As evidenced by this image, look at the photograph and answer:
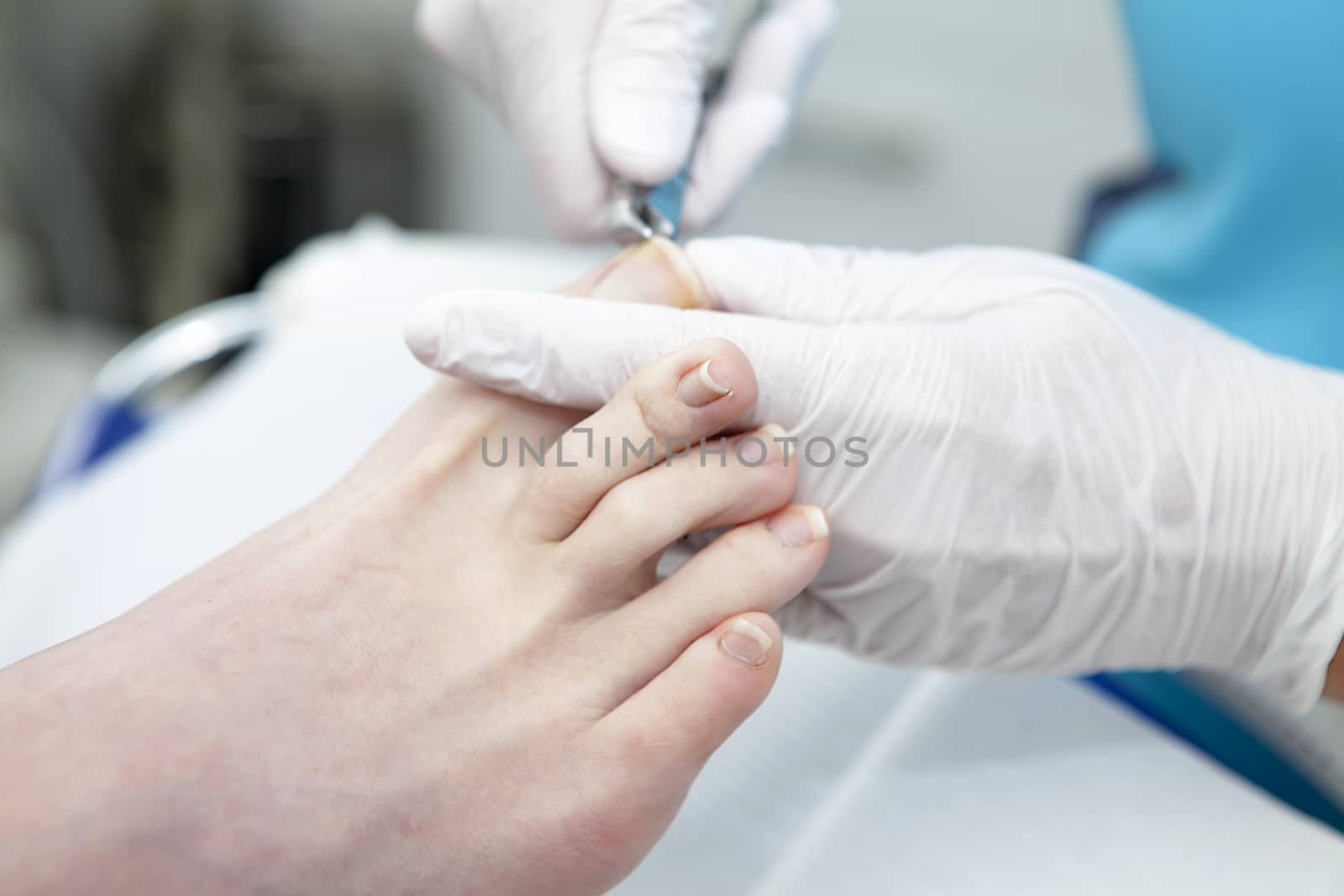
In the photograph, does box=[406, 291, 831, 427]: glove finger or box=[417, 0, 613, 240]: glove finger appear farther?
box=[417, 0, 613, 240]: glove finger

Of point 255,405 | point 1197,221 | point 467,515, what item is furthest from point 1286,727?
point 255,405

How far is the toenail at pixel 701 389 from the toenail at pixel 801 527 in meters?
0.10

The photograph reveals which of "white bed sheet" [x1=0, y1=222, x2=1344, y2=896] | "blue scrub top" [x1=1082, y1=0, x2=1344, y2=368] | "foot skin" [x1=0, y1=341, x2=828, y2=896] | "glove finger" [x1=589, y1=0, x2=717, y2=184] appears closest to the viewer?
"foot skin" [x1=0, y1=341, x2=828, y2=896]

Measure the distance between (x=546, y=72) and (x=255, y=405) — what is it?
50cm

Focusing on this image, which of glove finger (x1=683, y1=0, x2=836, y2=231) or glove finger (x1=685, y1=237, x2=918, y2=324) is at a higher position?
glove finger (x1=683, y1=0, x2=836, y2=231)

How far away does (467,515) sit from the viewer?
703mm

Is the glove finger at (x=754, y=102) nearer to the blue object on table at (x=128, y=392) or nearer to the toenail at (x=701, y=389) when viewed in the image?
the toenail at (x=701, y=389)

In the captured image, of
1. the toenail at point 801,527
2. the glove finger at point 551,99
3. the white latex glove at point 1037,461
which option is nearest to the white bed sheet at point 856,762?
the white latex glove at point 1037,461

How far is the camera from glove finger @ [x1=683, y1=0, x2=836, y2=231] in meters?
0.85

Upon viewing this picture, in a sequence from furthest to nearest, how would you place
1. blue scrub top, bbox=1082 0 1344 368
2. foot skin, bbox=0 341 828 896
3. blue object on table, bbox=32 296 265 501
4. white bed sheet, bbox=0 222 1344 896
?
blue object on table, bbox=32 296 265 501, blue scrub top, bbox=1082 0 1344 368, white bed sheet, bbox=0 222 1344 896, foot skin, bbox=0 341 828 896

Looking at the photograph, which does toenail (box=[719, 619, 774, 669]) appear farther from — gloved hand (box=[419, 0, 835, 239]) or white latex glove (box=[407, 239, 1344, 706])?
gloved hand (box=[419, 0, 835, 239])

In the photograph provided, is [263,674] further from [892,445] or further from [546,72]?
[546,72]

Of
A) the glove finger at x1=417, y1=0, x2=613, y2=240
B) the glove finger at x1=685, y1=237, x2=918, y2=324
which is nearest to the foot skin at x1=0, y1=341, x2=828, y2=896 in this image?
the glove finger at x1=685, y1=237, x2=918, y2=324

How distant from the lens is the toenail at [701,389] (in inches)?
23.3
